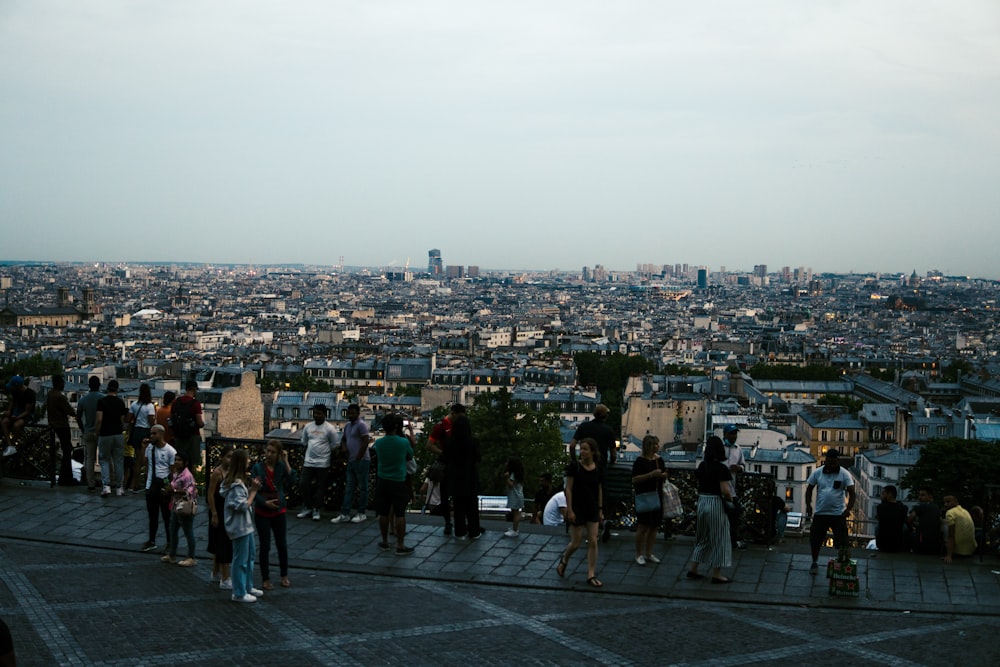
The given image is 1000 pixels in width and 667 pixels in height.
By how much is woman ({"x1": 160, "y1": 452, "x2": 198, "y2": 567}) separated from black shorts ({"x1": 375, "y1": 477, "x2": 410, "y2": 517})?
1.79 metres

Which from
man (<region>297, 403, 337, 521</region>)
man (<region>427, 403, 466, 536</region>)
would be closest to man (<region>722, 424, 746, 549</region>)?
man (<region>427, 403, 466, 536</region>)

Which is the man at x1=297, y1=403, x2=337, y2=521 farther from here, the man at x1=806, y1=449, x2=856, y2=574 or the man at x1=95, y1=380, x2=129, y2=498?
the man at x1=806, y1=449, x2=856, y2=574

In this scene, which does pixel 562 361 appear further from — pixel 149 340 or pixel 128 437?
pixel 128 437

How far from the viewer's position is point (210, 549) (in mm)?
10258

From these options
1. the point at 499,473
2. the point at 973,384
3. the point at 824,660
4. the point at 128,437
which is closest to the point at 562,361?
the point at 973,384

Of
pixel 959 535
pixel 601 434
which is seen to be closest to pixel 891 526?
pixel 959 535

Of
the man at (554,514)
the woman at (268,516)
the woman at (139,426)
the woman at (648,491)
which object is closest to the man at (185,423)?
the woman at (139,426)

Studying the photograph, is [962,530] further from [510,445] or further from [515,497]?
[510,445]

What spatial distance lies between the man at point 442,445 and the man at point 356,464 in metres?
0.78

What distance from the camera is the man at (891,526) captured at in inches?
462

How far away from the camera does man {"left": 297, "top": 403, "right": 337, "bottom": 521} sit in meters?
12.7

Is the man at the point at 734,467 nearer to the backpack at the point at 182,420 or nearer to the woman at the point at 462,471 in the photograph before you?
the woman at the point at 462,471

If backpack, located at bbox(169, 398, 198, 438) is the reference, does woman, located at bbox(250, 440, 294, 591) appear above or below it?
below

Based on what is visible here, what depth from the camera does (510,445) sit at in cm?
3052
